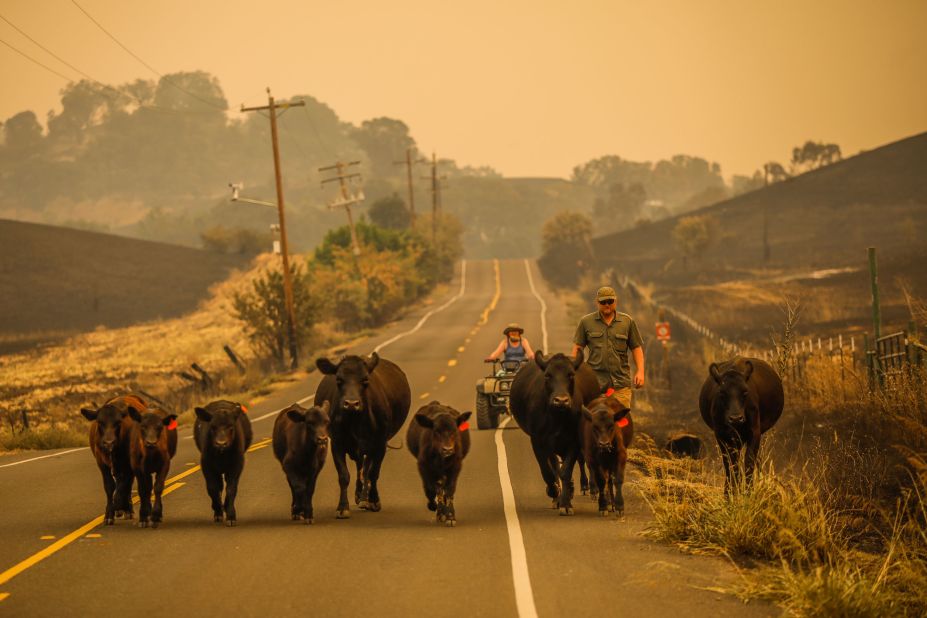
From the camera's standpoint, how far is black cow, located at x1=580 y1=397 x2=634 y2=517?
13984 mm

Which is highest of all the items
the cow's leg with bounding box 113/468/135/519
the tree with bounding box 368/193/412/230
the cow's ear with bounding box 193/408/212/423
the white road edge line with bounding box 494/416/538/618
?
the tree with bounding box 368/193/412/230

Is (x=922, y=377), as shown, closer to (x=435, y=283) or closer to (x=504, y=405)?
(x=504, y=405)

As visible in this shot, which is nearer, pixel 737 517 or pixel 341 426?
pixel 737 517

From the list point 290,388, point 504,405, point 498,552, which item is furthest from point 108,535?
point 290,388

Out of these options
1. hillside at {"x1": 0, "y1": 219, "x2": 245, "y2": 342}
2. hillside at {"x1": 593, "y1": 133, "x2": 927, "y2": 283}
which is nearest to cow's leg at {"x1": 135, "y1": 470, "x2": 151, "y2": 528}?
hillside at {"x1": 0, "y1": 219, "x2": 245, "y2": 342}

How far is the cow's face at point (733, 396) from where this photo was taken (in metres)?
14.5

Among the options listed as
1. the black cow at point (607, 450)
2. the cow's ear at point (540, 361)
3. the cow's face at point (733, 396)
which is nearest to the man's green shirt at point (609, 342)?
the cow's ear at point (540, 361)

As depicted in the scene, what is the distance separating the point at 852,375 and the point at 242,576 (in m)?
16.2

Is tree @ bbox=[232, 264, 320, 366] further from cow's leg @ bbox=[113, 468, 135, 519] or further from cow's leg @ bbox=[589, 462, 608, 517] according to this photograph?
cow's leg @ bbox=[589, 462, 608, 517]

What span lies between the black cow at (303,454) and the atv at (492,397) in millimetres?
11875

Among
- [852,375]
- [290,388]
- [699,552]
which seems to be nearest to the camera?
[699,552]

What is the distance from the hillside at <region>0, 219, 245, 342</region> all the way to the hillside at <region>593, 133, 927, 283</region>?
41.4m

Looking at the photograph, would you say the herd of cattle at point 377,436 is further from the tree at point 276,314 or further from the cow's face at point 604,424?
the tree at point 276,314

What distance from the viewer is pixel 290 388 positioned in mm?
46844
